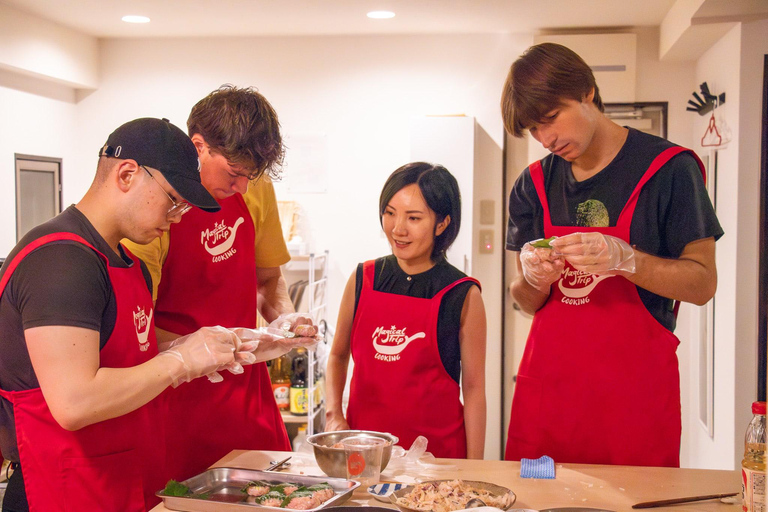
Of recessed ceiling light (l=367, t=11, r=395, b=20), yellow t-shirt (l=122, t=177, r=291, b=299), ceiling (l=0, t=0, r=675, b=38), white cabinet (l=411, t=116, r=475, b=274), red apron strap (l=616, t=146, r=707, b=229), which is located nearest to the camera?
red apron strap (l=616, t=146, r=707, b=229)

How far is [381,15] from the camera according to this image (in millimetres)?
4168

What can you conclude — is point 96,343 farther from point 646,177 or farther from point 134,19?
point 134,19

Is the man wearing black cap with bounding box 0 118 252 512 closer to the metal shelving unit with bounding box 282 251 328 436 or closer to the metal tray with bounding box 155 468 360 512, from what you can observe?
the metal tray with bounding box 155 468 360 512

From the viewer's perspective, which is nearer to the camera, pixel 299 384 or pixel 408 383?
pixel 408 383

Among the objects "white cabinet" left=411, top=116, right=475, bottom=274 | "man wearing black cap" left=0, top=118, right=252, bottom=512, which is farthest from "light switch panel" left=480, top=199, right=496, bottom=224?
"man wearing black cap" left=0, top=118, right=252, bottom=512

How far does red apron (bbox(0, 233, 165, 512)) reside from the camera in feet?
4.29

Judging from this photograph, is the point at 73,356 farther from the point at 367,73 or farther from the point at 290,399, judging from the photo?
the point at 367,73

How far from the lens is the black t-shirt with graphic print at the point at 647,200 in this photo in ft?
5.51

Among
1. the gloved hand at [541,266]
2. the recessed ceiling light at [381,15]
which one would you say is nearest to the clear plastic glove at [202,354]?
the gloved hand at [541,266]

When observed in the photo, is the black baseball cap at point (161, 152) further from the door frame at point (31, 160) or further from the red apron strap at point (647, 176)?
the door frame at point (31, 160)

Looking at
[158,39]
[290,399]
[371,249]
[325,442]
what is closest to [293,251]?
[371,249]

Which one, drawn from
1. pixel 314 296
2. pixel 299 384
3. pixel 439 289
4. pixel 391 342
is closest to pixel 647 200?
pixel 439 289

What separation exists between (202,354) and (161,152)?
434 mm

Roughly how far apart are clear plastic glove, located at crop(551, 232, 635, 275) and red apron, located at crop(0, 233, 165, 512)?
1.02 meters
